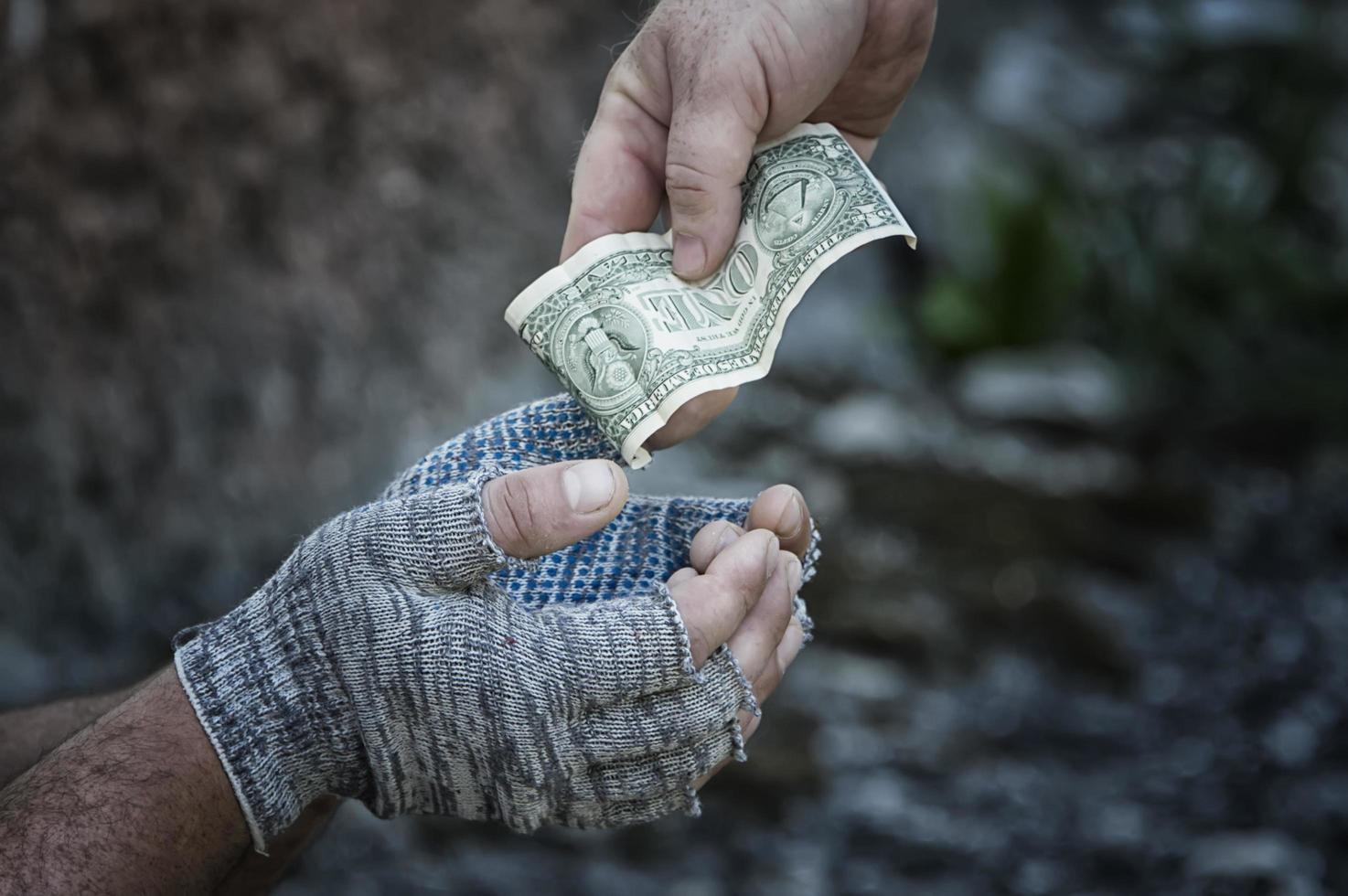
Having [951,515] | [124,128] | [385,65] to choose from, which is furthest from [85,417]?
[951,515]

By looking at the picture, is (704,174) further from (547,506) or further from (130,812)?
(130,812)

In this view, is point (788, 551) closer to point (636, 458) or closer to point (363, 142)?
point (636, 458)

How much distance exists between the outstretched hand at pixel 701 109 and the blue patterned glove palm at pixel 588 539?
0.20m

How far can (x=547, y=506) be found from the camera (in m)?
1.56

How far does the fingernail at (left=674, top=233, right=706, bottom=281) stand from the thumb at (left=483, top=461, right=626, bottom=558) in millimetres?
768

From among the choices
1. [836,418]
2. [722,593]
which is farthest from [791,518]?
[836,418]

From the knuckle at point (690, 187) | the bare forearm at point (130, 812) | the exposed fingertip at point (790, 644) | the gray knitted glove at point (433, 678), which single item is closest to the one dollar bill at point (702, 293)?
the knuckle at point (690, 187)

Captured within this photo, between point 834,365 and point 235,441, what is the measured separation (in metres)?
3.68

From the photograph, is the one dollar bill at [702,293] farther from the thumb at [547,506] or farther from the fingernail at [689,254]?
the thumb at [547,506]

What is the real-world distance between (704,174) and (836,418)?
454cm

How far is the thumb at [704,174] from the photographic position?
2.15m

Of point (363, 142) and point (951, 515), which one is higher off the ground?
point (363, 142)

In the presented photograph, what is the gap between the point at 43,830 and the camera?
155 cm

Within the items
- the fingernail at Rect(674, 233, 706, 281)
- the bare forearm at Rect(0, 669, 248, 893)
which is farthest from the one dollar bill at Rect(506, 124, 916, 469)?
the bare forearm at Rect(0, 669, 248, 893)
